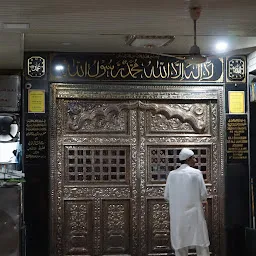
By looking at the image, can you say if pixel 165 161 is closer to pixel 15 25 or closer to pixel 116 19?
pixel 116 19

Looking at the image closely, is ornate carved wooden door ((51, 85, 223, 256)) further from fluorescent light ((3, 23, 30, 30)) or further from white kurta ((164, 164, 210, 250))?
fluorescent light ((3, 23, 30, 30))

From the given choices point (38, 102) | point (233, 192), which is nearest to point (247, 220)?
point (233, 192)

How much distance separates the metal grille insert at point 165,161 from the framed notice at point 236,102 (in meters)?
0.68

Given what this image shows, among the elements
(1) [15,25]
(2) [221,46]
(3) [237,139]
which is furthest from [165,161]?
(1) [15,25]

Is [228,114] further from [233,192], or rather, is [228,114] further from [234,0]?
[234,0]

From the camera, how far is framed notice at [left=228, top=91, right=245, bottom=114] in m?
8.67

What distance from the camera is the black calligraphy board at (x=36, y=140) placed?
832cm

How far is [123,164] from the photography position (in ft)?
28.2

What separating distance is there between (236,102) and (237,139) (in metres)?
0.52

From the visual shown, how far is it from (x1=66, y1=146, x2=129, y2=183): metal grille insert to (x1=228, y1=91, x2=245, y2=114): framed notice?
160 centimetres

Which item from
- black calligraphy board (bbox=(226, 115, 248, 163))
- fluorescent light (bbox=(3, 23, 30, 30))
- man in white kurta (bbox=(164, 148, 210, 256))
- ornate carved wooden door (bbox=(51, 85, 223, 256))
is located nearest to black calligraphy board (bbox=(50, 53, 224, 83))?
ornate carved wooden door (bbox=(51, 85, 223, 256))

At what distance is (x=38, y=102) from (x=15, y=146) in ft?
2.22

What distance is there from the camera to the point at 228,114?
8.66 metres

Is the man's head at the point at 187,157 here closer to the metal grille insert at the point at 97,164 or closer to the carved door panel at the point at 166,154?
the carved door panel at the point at 166,154
